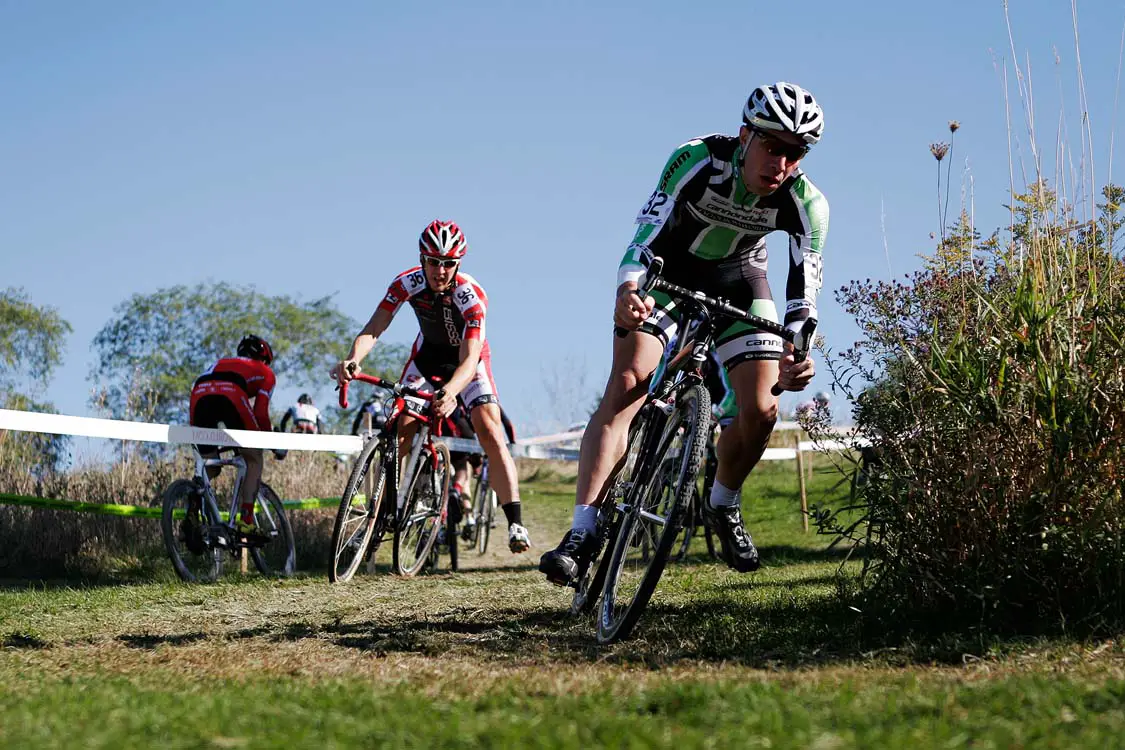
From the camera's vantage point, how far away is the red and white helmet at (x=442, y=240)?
9.04 metres

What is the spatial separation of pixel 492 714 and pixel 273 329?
47.3 meters

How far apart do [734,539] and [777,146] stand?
1874 millimetres

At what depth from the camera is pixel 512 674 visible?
444cm

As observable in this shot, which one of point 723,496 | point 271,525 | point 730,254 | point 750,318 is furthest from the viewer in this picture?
point 271,525

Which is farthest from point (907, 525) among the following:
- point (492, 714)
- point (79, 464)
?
point (79, 464)

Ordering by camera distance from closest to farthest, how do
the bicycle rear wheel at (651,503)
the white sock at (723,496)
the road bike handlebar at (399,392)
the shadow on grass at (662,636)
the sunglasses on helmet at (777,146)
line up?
the shadow on grass at (662,636) < the bicycle rear wheel at (651,503) < the sunglasses on helmet at (777,146) < the white sock at (723,496) < the road bike handlebar at (399,392)

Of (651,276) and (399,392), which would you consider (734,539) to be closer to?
(651,276)

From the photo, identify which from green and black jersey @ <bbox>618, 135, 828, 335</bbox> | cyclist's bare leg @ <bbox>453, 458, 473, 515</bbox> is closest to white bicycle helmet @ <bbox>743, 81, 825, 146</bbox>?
green and black jersey @ <bbox>618, 135, 828, 335</bbox>

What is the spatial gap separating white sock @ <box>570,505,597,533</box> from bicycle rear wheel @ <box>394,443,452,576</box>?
3571mm

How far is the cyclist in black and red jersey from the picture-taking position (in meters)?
9.79

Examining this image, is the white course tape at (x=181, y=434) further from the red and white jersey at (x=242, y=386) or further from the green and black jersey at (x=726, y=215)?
the green and black jersey at (x=726, y=215)

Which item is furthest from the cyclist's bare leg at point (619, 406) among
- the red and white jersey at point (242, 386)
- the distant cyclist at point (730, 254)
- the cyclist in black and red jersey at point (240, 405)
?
the red and white jersey at point (242, 386)

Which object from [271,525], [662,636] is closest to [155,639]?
[662,636]

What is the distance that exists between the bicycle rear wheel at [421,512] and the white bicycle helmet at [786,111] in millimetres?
4547
